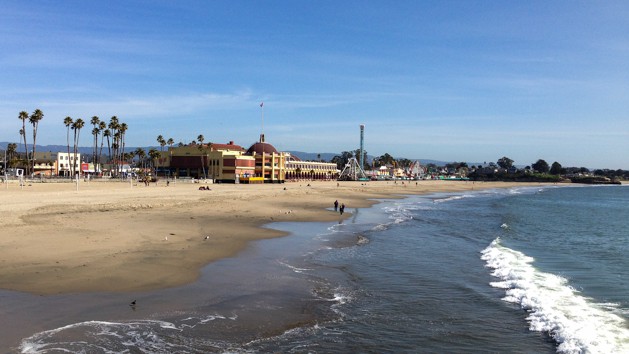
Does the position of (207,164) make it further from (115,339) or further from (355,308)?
(115,339)

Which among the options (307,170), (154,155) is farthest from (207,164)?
(307,170)

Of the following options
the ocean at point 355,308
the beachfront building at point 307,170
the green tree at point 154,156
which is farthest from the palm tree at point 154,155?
the ocean at point 355,308

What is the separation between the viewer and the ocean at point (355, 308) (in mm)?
11977

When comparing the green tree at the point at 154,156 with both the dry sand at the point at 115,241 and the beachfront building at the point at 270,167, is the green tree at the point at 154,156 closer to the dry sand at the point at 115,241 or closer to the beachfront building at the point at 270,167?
the beachfront building at the point at 270,167

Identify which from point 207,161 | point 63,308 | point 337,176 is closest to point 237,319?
point 63,308

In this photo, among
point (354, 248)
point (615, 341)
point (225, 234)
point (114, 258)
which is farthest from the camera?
point (225, 234)

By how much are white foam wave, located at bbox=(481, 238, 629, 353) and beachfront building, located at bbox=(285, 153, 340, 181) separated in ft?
364

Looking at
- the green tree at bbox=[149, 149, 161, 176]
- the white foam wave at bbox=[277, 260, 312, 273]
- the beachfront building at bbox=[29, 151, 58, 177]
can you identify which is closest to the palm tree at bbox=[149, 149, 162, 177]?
the green tree at bbox=[149, 149, 161, 176]

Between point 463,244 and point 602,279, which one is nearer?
point 602,279

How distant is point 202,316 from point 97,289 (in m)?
4.18

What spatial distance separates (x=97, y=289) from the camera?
15.7 metres

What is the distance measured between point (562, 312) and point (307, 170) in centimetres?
13274

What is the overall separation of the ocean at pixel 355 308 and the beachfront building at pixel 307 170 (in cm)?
10831

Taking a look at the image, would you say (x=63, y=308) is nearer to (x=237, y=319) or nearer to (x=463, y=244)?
(x=237, y=319)
